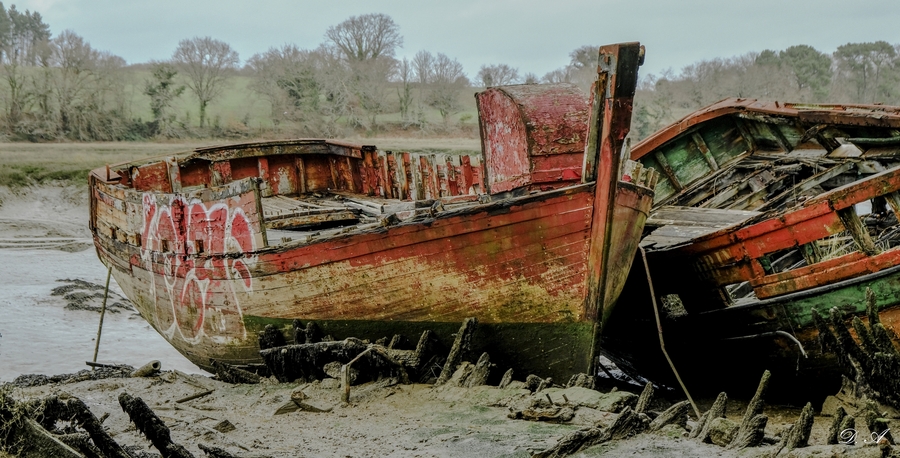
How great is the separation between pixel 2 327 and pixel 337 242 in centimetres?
787

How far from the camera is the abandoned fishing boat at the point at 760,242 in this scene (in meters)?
7.28

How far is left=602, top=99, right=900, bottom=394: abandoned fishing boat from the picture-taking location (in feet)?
23.9

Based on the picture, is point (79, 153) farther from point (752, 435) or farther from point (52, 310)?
point (752, 435)

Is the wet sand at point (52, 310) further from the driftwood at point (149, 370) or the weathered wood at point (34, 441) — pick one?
the weathered wood at point (34, 441)

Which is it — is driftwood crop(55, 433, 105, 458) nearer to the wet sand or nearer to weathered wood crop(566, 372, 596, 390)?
weathered wood crop(566, 372, 596, 390)

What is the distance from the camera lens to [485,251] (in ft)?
23.2

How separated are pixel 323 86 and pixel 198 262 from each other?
29.5 meters

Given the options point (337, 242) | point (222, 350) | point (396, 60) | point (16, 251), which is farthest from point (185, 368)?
point (396, 60)

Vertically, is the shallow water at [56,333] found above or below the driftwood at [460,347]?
below

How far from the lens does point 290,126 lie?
33.8 metres

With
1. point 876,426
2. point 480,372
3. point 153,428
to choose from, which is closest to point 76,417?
point 153,428

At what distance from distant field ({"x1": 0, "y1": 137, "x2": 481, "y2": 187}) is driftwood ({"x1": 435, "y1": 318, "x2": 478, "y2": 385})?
11960 mm

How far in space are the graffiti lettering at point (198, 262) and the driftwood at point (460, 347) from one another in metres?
2.13

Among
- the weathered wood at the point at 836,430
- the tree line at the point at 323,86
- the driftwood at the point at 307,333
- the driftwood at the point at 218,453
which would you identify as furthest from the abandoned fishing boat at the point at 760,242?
the tree line at the point at 323,86
